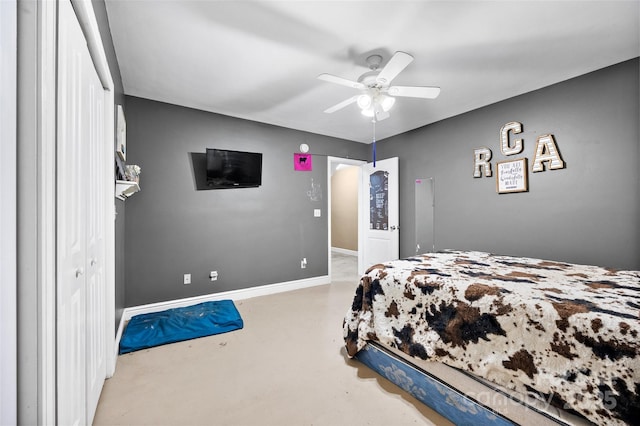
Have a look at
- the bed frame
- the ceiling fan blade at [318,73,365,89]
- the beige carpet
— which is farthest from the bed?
the ceiling fan blade at [318,73,365,89]

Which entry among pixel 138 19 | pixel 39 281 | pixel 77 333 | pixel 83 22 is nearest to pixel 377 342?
pixel 77 333

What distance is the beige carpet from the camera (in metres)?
1.60

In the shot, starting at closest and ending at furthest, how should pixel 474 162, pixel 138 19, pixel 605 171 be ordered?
pixel 138 19 < pixel 605 171 < pixel 474 162

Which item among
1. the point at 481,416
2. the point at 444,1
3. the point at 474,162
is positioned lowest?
the point at 481,416

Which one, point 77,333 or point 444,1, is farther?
point 444,1

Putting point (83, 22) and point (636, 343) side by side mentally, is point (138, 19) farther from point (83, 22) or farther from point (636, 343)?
point (636, 343)

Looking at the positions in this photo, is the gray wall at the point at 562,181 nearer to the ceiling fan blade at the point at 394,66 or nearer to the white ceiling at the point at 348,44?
the white ceiling at the point at 348,44

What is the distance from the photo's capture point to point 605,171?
2510 mm

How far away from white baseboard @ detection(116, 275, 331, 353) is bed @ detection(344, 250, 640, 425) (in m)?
1.96

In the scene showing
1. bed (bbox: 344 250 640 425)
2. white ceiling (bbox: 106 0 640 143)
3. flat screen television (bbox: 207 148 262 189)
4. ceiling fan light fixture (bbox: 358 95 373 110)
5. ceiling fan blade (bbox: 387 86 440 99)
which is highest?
white ceiling (bbox: 106 0 640 143)

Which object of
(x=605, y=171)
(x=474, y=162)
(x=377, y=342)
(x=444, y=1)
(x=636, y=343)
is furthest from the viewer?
(x=474, y=162)

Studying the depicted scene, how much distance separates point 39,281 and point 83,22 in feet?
4.09
